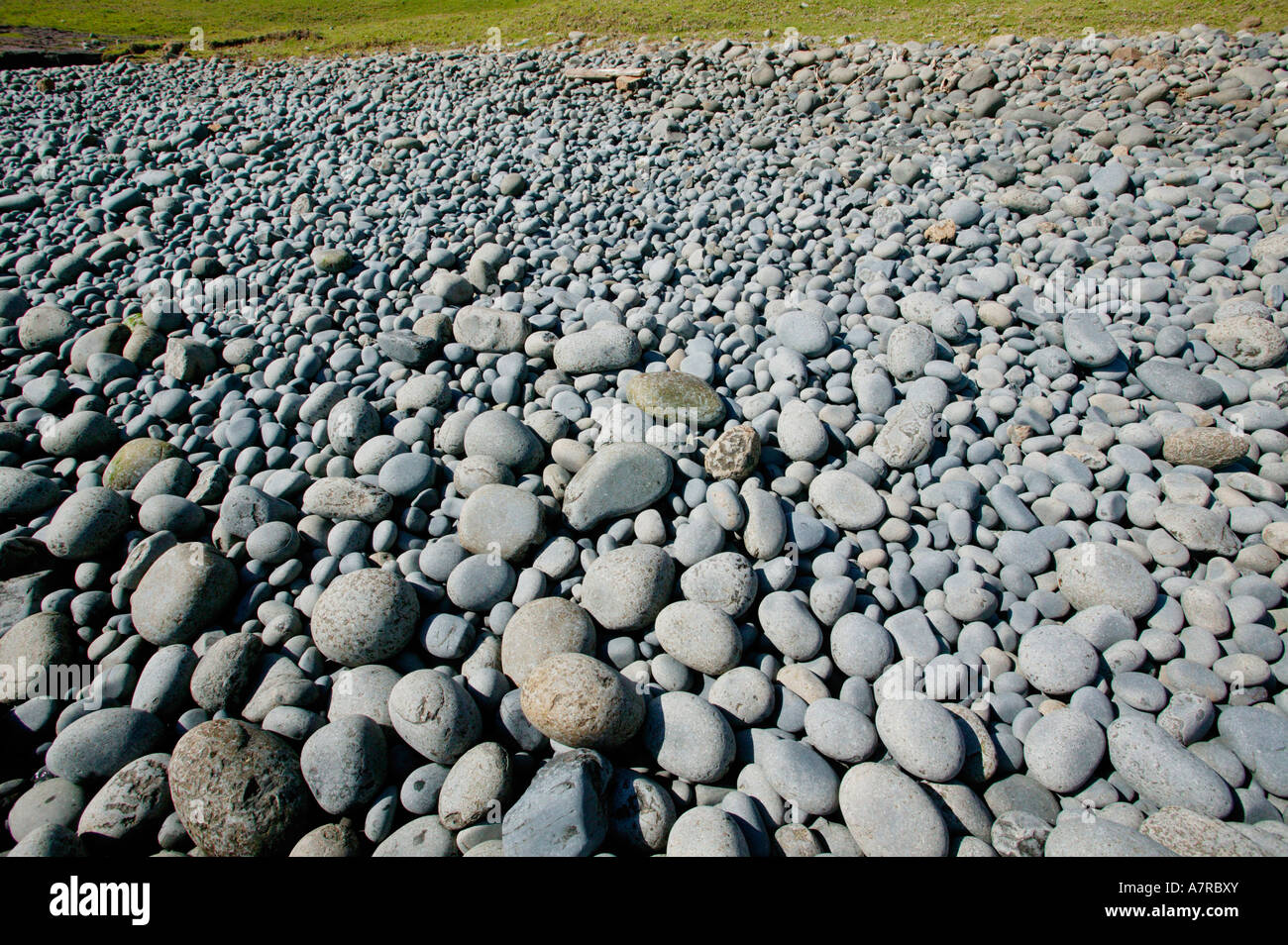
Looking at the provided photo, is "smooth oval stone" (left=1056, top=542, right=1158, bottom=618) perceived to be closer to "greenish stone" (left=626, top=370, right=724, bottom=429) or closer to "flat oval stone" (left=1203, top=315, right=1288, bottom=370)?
"greenish stone" (left=626, top=370, right=724, bottom=429)

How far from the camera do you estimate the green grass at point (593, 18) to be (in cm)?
857

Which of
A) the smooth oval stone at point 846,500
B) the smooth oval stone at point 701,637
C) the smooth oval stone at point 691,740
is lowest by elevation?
the smooth oval stone at point 691,740

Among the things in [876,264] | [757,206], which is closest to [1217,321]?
[876,264]

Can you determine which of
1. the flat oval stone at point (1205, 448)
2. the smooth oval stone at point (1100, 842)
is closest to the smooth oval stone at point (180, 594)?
the smooth oval stone at point (1100, 842)

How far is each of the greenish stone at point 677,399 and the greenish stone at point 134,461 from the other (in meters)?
2.64

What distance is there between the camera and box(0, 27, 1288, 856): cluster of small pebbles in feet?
7.31

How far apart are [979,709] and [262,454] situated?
3.76 meters

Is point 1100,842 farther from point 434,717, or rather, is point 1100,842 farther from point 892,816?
point 434,717

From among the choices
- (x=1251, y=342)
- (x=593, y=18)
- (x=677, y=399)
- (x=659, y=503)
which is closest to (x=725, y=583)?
(x=659, y=503)

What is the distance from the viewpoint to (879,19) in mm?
9586

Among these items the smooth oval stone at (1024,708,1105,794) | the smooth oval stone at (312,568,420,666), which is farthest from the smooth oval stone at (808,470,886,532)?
the smooth oval stone at (312,568,420,666)

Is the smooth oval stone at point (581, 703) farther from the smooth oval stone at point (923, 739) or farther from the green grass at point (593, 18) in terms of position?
the green grass at point (593, 18)

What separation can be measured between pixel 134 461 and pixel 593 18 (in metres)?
10.3

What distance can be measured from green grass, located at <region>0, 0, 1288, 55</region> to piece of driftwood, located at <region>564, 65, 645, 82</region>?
80.7 inches
